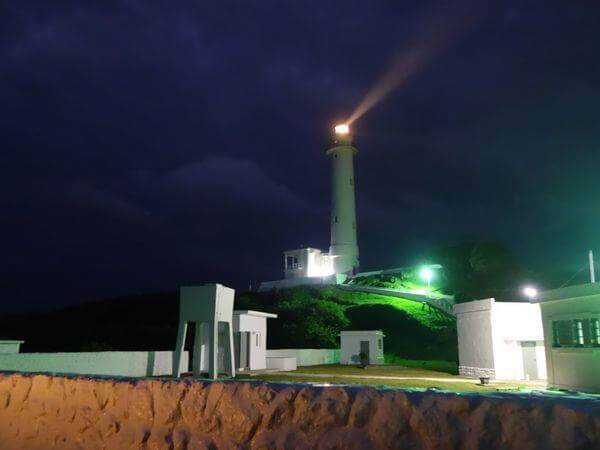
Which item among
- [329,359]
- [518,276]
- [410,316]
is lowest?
[329,359]

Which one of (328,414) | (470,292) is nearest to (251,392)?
(328,414)

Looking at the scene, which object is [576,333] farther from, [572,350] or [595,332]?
[595,332]

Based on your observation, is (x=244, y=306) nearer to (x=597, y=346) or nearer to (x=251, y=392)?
(x=597, y=346)

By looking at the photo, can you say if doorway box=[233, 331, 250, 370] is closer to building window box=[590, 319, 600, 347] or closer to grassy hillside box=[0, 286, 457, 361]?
grassy hillside box=[0, 286, 457, 361]

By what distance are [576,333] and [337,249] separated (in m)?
46.0

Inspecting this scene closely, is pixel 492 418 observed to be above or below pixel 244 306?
below

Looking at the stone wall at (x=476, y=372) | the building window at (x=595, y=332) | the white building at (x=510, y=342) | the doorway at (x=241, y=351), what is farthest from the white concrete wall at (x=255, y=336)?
the building window at (x=595, y=332)

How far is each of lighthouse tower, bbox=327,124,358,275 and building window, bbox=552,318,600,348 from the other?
4339 centimetres

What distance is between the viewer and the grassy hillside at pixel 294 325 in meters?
40.1

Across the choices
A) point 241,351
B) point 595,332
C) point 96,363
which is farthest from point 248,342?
point 595,332

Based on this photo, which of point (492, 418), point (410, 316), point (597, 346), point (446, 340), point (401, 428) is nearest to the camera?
point (492, 418)

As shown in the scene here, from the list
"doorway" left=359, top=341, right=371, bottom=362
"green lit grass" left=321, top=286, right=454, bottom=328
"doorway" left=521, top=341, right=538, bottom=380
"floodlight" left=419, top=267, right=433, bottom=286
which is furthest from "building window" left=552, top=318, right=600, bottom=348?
"floodlight" left=419, top=267, right=433, bottom=286

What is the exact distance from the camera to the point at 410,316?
146 ft

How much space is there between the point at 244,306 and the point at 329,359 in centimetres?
1618
